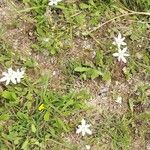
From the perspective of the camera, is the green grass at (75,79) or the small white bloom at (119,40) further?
the small white bloom at (119,40)

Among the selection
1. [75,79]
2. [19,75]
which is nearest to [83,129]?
[75,79]

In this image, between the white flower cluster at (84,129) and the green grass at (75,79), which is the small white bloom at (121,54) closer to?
the green grass at (75,79)

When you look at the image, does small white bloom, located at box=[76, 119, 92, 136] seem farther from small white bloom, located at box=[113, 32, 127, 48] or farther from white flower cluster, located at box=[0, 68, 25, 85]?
small white bloom, located at box=[113, 32, 127, 48]

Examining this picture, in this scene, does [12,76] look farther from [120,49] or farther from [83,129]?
[120,49]

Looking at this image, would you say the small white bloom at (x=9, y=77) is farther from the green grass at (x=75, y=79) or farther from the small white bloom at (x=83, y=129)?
the small white bloom at (x=83, y=129)

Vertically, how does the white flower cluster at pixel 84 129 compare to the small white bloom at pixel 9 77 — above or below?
below

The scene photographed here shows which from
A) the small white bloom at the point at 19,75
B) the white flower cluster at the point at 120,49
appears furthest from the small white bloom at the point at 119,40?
the small white bloom at the point at 19,75

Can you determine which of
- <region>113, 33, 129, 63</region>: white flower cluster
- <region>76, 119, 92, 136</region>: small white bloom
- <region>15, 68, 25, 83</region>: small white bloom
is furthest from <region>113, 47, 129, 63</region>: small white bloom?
<region>15, 68, 25, 83</region>: small white bloom
